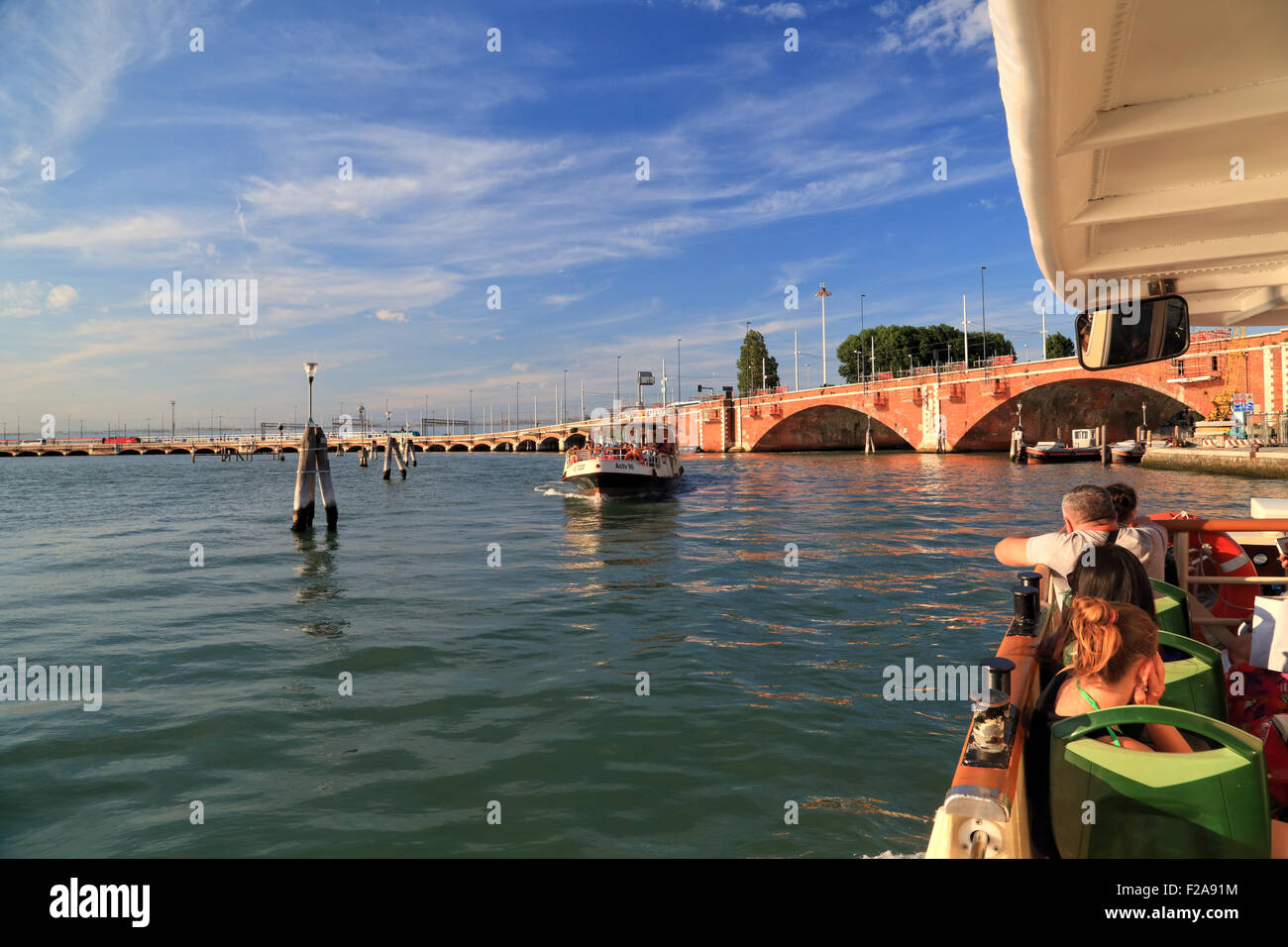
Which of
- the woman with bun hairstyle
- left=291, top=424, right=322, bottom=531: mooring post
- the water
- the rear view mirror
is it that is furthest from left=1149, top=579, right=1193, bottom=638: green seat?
left=291, top=424, right=322, bottom=531: mooring post

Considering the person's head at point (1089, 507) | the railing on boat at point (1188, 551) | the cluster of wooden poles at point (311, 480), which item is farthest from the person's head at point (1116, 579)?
the cluster of wooden poles at point (311, 480)

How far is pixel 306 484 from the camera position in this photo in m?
22.7

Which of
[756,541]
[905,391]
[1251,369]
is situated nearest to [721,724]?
[756,541]

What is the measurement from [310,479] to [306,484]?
0.18 metres

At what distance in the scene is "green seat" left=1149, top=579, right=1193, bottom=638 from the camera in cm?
418

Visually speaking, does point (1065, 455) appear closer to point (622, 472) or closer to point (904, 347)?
point (622, 472)

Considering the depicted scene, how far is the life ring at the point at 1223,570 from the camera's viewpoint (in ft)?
17.4

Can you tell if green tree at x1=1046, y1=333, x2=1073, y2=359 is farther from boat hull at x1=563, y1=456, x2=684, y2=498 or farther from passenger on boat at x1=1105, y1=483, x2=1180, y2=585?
passenger on boat at x1=1105, y1=483, x2=1180, y2=585

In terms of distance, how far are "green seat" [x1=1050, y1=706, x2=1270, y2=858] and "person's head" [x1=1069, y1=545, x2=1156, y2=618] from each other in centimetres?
147

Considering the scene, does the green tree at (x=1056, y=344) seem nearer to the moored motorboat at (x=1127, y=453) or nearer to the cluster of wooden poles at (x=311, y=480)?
the moored motorboat at (x=1127, y=453)

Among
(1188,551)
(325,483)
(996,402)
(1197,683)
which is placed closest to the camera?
(1197,683)

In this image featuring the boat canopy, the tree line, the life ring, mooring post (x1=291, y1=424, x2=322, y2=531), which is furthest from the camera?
the tree line

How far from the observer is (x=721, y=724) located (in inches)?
265

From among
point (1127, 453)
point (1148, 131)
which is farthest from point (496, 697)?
point (1127, 453)
